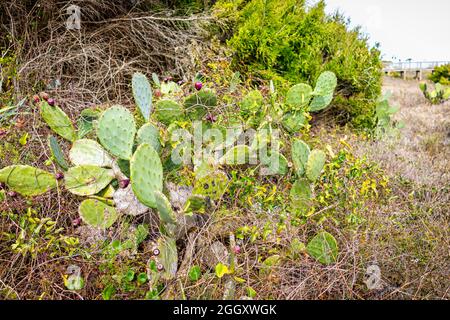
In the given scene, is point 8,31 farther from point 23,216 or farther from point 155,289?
point 155,289

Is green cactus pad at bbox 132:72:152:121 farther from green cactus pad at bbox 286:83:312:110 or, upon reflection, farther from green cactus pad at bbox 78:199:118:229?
green cactus pad at bbox 286:83:312:110

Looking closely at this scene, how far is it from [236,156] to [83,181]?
0.90m

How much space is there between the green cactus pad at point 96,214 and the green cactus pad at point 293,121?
1618 millimetres

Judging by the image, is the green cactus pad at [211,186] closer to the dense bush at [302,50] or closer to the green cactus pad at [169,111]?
the green cactus pad at [169,111]

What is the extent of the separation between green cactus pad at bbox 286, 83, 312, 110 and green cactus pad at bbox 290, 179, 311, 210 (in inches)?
34.4

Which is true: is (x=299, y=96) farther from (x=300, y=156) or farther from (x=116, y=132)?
(x=116, y=132)

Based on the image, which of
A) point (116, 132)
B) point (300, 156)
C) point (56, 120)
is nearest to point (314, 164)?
point (300, 156)

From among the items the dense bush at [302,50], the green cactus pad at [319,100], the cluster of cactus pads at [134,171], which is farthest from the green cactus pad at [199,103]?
the dense bush at [302,50]

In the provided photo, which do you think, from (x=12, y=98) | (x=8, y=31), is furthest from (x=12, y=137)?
(x=8, y=31)

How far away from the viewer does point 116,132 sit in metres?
2.13

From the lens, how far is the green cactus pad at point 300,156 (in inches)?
107

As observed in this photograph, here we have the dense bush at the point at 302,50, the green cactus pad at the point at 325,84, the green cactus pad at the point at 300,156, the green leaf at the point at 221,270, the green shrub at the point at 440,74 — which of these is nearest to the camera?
the green leaf at the point at 221,270
